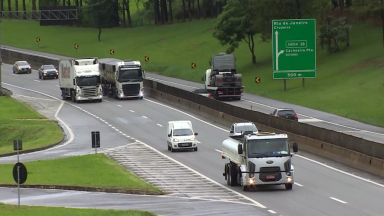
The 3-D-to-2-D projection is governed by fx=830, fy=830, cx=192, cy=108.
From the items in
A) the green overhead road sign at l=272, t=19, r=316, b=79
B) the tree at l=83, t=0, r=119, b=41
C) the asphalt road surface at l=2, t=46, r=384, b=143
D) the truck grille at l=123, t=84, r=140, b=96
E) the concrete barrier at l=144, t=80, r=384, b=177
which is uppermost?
the tree at l=83, t=0, r=119, b=41

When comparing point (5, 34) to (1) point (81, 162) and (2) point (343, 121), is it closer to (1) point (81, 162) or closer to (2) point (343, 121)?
(2) point (343, 121)

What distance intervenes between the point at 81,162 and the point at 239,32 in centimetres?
5591

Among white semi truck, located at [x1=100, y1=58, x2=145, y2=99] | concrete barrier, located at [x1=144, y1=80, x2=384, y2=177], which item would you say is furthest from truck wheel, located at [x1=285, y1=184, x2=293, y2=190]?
white semi truck, located at [x1=100, y1=58, x2=145, y2=99]

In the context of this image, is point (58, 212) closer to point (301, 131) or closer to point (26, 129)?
point (301, 131)

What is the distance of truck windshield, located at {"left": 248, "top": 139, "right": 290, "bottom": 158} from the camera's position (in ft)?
102

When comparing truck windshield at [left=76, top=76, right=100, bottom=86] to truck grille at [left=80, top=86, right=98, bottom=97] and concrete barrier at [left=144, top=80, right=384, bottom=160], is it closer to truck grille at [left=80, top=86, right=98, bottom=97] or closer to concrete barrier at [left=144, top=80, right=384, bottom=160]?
truck grille at [left=80, top=86, right=98, bottom=97]

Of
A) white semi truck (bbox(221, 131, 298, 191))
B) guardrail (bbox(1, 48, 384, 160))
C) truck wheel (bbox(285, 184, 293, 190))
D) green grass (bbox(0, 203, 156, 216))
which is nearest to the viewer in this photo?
green grass (bbox(0, 203, 156, 216))

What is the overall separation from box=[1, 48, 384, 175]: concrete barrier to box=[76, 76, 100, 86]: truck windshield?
563 centimetres

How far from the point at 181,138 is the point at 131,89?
92.5 feet

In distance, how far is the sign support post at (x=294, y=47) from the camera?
6022 centimetres

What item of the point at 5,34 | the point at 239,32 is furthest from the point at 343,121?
the point at 5,34

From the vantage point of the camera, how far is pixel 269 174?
3089cm

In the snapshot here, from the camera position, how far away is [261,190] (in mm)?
31844

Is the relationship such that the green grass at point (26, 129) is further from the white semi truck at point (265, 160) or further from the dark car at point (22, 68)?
the dark car at point (22, 68)
